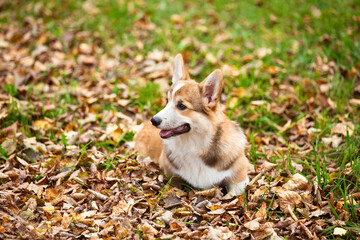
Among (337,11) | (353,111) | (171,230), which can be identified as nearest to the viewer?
(171,230)

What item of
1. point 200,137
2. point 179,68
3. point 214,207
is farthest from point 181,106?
point 214,207

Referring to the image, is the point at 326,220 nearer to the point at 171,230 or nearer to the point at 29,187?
the point at 171,230

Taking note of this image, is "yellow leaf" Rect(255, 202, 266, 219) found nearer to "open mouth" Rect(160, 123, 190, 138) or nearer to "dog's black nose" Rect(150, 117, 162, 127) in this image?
"open mouth" Rect(160, 123, 190, 138)

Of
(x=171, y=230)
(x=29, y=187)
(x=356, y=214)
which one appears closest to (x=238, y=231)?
(x=171, y=230)

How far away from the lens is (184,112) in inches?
127

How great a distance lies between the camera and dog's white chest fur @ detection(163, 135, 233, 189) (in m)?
3.38

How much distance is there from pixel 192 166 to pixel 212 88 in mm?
784

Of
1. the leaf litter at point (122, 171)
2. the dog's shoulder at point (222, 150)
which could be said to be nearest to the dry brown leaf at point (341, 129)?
the leaf litter at point (122, 171)

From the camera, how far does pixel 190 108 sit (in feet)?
10.6

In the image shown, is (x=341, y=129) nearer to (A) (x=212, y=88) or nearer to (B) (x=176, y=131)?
(A) (x=212, y=88)

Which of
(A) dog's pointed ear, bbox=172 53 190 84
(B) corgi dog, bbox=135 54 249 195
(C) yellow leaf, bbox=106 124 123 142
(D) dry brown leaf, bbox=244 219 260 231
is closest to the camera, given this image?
(D) dry brown leaf, bbox=244 219 260 231

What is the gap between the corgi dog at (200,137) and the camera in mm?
3227

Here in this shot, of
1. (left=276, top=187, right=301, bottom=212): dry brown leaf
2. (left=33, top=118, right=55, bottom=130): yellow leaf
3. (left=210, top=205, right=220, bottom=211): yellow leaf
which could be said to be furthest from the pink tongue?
(left=33, top=118, right=55, bottom=130): yellow leaf

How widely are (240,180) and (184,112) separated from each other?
2.87ft
